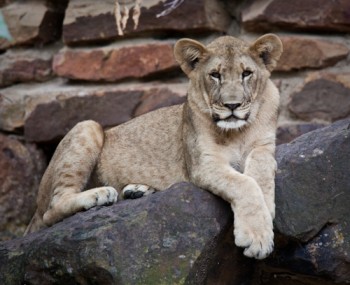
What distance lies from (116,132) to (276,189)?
4.55ft

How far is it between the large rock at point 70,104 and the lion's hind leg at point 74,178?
18.6 inches

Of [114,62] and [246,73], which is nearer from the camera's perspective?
[246,73]

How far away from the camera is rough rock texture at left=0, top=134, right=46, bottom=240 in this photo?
5211 mm

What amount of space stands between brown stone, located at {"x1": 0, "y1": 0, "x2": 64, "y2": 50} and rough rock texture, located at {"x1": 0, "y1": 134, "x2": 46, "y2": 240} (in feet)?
2.33

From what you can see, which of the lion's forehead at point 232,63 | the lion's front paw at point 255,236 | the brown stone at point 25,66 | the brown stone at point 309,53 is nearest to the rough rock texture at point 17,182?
the brown stone at point 25,66

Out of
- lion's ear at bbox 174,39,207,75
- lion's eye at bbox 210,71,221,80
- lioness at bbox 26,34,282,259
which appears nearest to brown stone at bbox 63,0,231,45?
lioness at bbox 26,34,282,259

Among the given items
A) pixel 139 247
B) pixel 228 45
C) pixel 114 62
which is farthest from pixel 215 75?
pixel 114 62

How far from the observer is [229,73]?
372 centimetres

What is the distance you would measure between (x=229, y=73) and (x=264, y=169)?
1.68 ft

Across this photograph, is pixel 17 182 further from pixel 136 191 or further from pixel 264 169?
pixel 264 169

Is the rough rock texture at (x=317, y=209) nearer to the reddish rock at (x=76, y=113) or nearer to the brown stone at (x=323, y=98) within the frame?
the brown stone at (x=323, y=98)

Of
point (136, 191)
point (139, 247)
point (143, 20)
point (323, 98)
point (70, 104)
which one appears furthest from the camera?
point (70, 104)

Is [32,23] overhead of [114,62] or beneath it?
overhead

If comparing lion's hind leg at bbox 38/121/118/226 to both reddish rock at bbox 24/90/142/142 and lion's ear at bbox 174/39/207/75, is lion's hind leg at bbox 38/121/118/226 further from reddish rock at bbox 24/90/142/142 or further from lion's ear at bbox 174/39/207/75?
lion's ear at bbox 174/39/207/75
